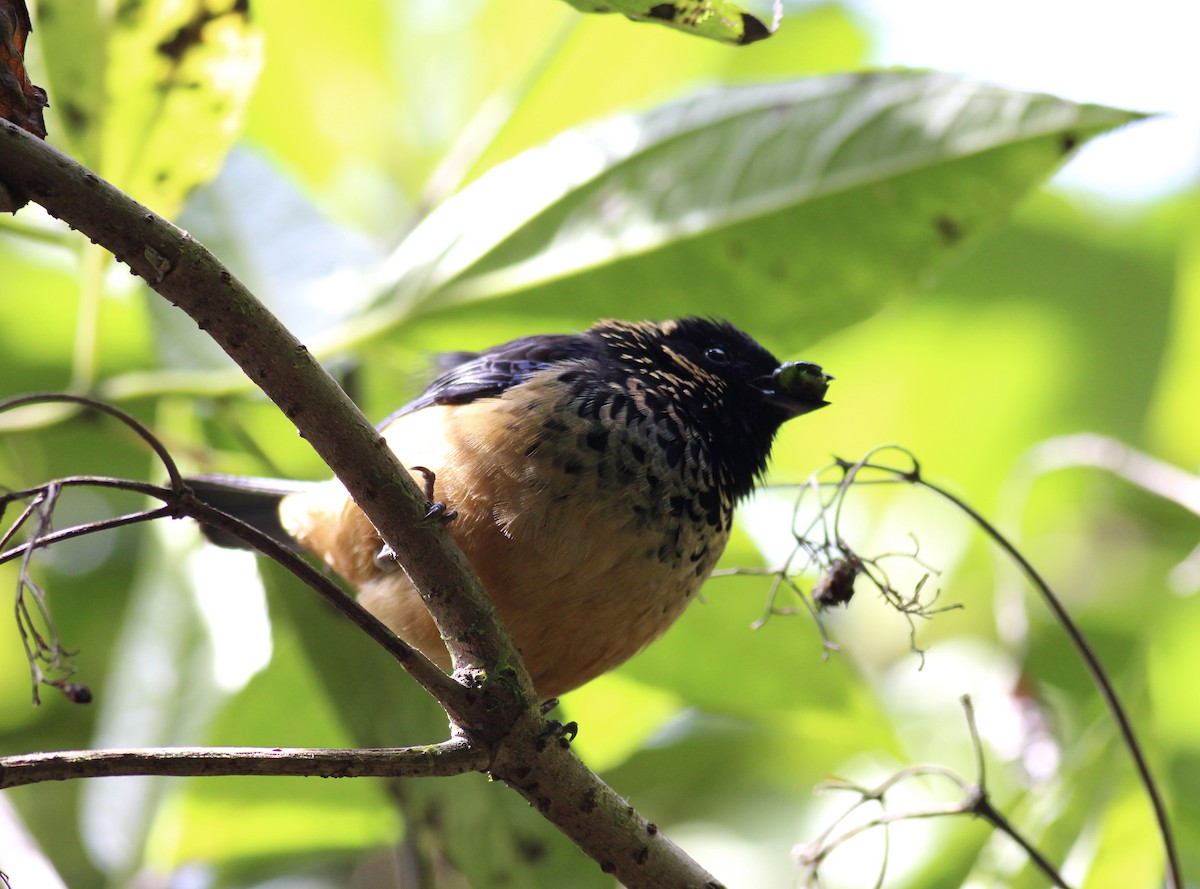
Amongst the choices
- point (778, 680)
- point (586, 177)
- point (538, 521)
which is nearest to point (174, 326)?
point (586, 177)

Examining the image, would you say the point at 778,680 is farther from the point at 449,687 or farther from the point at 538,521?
the point at 449,687

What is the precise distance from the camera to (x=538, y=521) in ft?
8.17

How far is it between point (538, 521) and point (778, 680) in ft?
4.00

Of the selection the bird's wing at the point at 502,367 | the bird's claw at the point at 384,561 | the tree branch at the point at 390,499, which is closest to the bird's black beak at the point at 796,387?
the bird's wing at the point at 502,367

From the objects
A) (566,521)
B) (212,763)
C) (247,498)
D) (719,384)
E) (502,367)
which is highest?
(247,498)

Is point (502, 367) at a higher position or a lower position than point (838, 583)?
higher

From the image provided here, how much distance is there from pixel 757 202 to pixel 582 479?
1.00 meters

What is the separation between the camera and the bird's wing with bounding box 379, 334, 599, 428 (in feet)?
9.45

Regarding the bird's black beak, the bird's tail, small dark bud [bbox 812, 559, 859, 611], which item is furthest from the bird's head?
the bird's tail

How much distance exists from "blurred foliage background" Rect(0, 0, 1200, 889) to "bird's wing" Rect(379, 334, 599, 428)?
0.90ft

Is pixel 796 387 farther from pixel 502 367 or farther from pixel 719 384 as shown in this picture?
pixel 502 367

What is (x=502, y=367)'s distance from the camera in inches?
116

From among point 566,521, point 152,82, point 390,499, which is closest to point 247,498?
point 152,82

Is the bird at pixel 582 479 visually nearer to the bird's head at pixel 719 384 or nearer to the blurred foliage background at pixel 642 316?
the bird's head at pixel 719 384
